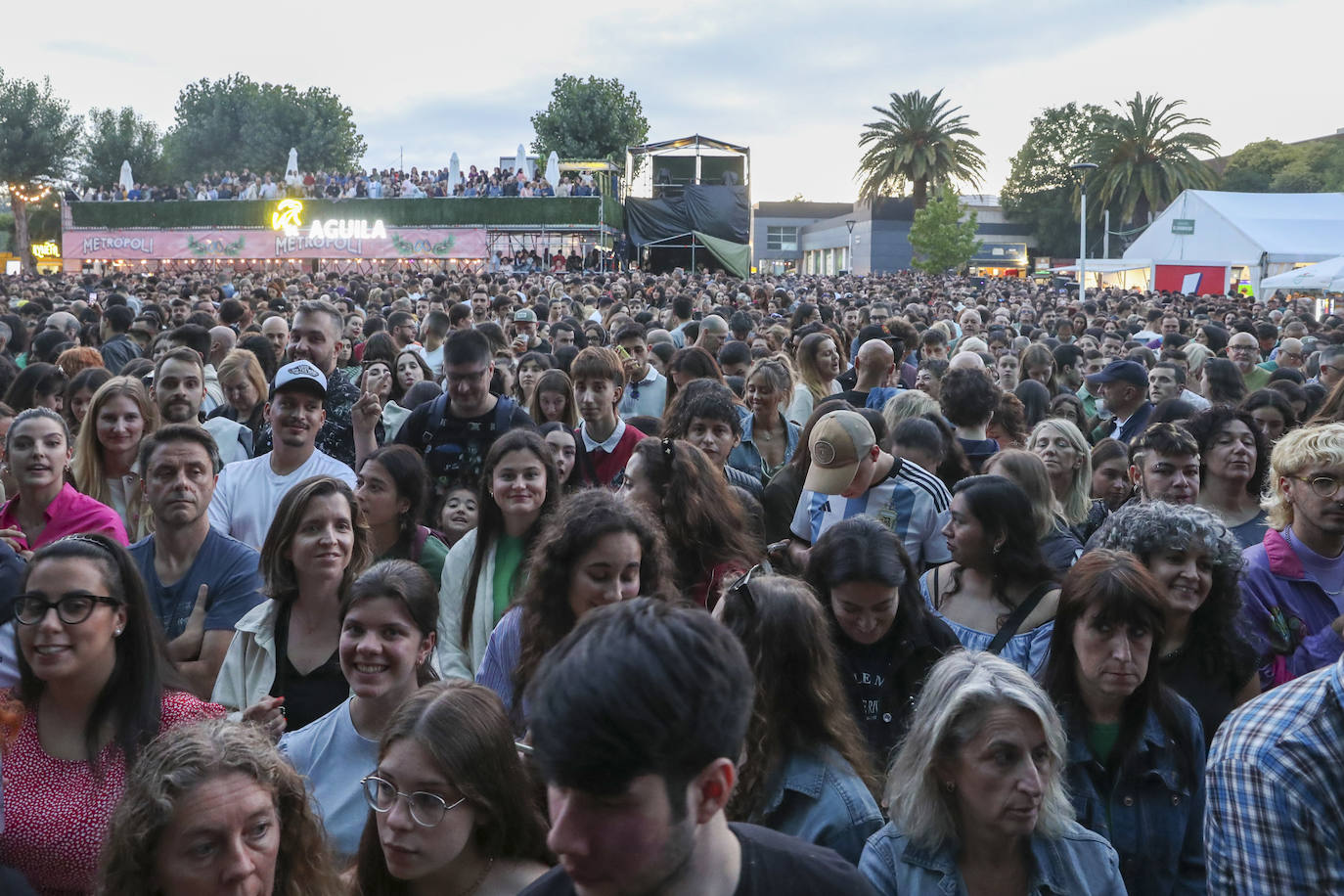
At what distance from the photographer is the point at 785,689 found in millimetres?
3062

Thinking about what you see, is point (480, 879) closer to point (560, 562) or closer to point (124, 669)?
point (560, 562)

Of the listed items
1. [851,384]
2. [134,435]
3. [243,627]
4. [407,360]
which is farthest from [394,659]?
[851,384]

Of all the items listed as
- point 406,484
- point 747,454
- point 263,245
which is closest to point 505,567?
point 406,484

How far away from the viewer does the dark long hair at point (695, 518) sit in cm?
454

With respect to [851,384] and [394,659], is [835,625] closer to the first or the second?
[394,659]

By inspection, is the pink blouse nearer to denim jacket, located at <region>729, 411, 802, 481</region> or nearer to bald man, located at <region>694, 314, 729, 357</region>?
denim jacket, located at <region>729, 411, 802, 481</region>

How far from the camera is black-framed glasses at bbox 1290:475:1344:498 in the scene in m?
4.22

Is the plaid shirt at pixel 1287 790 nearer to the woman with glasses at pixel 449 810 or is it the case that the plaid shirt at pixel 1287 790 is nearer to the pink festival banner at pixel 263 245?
the woman with glasses at pixel 449 810

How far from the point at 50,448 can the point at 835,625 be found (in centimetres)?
341

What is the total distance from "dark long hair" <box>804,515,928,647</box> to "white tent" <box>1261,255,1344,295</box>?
1074 inches

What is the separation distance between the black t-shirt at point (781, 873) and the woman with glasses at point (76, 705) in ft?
5.84

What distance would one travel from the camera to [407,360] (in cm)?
863

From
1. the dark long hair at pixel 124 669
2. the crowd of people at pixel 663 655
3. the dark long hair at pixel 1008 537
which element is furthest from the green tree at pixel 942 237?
the dark long hair at pixel 124 669

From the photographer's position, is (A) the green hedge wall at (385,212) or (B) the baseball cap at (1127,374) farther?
(A) the green hedge wall at (385,212)
